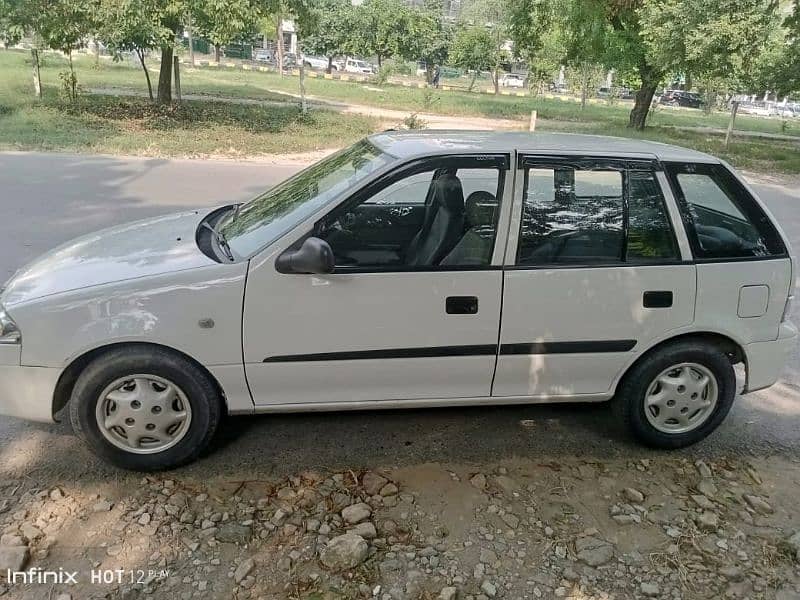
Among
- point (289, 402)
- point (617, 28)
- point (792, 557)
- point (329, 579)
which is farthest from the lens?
point (617, 28)

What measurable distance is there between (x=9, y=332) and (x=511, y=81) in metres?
72.0

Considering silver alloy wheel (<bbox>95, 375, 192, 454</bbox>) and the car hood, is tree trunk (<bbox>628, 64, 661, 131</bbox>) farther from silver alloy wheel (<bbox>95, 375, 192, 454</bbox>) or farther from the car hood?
silver alloy wheel (<bbox>95, 375, 192, 454</bbox>)

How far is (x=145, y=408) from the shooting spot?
323 cm

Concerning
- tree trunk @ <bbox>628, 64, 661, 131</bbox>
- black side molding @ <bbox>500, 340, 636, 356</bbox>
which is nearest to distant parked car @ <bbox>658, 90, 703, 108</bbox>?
tree trunk @ <bbox>628, 64, 661, 131</bbox>

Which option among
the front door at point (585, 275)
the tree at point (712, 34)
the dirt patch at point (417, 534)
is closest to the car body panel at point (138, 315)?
the dirt patch at point (417, 534)

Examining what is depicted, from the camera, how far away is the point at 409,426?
13.0 feet

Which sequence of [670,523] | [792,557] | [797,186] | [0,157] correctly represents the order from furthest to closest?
[797,186], [0,157], [670,523], [792,557]

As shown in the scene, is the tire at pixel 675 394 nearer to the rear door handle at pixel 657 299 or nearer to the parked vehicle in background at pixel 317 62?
the rear door handle at pixel 657 299

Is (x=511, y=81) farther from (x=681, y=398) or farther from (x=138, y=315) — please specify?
(x=138, y=315)

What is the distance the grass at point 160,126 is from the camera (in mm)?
14352

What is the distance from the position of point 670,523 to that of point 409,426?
4.80 feet

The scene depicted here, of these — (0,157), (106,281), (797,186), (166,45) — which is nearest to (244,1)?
(166,45)

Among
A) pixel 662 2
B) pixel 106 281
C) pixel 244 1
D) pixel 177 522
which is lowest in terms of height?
pixel 177 522

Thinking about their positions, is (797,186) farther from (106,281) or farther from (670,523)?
(106,281)
